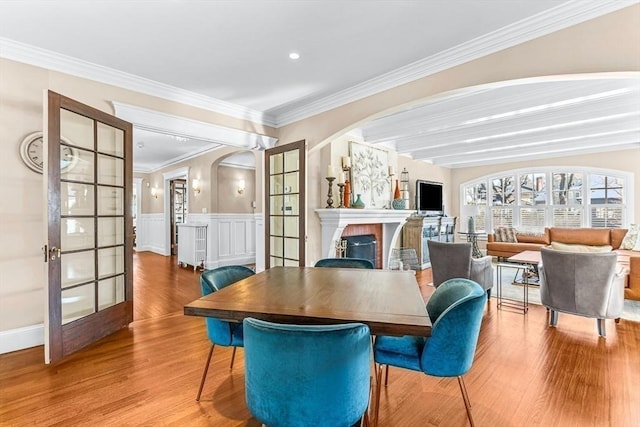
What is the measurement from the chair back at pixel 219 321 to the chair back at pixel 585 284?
318 cm

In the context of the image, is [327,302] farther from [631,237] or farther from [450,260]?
[631,237]

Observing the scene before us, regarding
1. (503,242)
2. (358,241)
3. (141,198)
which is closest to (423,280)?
(358,241)

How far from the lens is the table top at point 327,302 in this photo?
1371mm

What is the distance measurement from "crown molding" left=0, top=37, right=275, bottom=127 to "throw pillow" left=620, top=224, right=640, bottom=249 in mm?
7249

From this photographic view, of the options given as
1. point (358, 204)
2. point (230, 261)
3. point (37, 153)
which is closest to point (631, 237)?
point (358, 204)

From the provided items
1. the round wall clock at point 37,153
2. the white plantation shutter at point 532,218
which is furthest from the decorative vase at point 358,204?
the white plantation shutter at point 532,218

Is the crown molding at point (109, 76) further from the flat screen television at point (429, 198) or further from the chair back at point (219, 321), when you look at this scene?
the flat screen television at point (429, 198)

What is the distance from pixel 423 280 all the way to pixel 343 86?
3.70 meters

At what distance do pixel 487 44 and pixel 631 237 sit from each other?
19.6 feet

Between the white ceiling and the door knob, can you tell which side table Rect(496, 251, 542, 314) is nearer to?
the white ceiling

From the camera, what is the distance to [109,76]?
122 inches

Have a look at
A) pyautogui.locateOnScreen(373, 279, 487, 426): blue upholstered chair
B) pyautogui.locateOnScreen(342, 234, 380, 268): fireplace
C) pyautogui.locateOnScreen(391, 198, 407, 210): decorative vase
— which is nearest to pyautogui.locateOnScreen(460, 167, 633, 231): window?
pyautogui.locateOnScreen(391, 198, 407, 210): decorative vase

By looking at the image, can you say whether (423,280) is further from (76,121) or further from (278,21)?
(76,121)

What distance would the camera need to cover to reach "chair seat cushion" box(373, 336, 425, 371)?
168 centimetres
